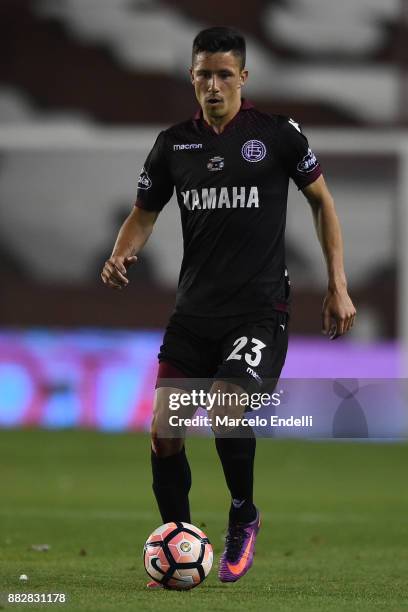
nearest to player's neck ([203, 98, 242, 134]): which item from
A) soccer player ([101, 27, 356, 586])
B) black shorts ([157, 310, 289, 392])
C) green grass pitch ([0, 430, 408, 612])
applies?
soccer player ([101, 27, 356, 586])

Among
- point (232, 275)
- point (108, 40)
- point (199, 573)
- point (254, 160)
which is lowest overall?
point (199, 573)

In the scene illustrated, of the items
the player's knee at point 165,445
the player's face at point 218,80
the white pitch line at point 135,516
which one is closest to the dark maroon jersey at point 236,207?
the player's face at point 218,80

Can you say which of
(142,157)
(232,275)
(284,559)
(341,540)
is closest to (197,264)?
(232,275)

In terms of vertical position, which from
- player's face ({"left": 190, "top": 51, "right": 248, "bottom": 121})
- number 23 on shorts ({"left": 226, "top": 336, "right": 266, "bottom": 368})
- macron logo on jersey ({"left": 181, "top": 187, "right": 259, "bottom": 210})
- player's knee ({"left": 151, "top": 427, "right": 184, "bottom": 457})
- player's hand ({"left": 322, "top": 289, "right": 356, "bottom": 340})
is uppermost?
player's face ({"left": 190, "top": 51, "right": 248, "bottom": 121})

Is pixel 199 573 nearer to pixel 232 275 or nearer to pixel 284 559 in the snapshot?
pixel 232 275

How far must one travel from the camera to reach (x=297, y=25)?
1911 cm

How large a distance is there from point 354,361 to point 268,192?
36.7 feet

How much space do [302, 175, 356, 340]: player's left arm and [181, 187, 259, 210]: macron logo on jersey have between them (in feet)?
0.76

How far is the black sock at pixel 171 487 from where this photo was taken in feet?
19.7

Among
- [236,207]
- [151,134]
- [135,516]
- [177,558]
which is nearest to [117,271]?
[236,207]

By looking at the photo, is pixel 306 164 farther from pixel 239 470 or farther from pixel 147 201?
pixel 239 470

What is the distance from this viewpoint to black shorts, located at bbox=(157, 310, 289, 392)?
5.90 m

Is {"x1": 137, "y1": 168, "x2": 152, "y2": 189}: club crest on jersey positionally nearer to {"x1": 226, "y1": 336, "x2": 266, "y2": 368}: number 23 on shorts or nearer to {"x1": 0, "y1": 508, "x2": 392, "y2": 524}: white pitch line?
{"x1": 226, "y1": 336, "x2": 266, "y2": 368}: number 23 on shorts

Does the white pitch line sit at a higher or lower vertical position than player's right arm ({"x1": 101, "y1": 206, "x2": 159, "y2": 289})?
lower
